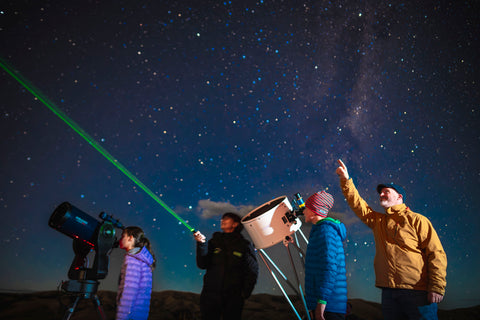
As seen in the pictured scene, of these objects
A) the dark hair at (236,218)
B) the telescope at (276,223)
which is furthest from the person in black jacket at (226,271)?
the telescope at (276,223)

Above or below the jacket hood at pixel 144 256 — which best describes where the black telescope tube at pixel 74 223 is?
above

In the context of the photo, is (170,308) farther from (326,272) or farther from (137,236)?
(326,272)

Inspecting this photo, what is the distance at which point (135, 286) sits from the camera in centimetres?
299

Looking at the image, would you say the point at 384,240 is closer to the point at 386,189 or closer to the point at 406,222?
the point at 406,222


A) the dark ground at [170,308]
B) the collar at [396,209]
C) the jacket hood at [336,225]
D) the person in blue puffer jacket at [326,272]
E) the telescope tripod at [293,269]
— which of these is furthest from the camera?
the dark ground at [170,308]

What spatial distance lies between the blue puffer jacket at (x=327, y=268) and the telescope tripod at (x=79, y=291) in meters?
2.22

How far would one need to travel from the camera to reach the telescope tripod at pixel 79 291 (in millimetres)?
2461

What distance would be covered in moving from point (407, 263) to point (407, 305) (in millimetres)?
358

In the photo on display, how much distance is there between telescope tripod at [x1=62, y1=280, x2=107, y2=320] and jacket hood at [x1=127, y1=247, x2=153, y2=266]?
1.78 feet

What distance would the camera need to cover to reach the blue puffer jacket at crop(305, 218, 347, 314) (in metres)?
2.12

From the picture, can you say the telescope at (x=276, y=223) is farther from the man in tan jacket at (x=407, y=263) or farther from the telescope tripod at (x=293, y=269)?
the man in tan jacket at (x=407, y=263)

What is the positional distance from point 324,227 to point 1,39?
24.3 ft

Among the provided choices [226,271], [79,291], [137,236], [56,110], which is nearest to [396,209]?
[226,271]

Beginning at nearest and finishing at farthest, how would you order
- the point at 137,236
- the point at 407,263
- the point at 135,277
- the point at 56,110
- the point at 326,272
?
the point at 326,272
the point at 407,263
the point at 135,277
the point at 137,236
the point at 56,110
